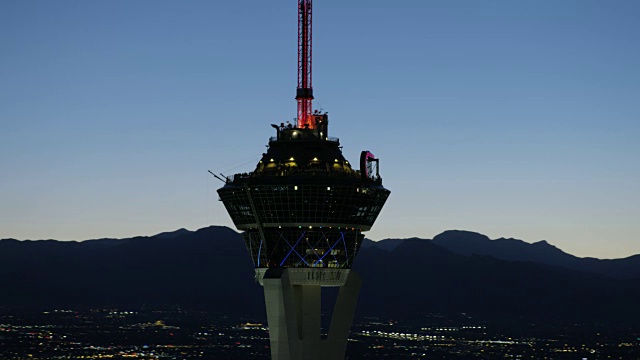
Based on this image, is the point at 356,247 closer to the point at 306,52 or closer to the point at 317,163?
the point at 317,163

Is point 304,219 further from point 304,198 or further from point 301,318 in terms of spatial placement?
point 301,318

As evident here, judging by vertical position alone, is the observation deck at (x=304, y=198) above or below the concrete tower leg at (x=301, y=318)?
above

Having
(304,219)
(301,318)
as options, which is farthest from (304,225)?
(301,318)

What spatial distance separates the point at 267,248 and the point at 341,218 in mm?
11510

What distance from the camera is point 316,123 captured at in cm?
17825

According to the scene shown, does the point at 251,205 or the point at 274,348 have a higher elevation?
the point at 251,205

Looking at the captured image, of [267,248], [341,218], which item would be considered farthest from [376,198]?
[267,248]

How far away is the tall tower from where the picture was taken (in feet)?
567

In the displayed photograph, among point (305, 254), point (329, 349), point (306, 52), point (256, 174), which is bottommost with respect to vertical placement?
point (329, 349)

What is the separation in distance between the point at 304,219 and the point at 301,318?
1438 cm

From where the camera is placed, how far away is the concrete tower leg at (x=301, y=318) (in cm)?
17150

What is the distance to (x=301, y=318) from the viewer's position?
176 meters

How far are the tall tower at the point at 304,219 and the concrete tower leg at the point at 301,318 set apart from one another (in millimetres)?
141

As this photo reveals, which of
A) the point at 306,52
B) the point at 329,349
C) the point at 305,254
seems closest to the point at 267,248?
the point at 305,254
